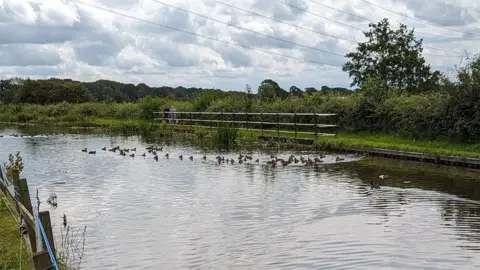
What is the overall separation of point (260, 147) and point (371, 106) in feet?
19.0

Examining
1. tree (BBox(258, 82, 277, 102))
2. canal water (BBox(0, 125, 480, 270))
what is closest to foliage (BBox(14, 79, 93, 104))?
tree (BBox(258, 82, 277, 102))

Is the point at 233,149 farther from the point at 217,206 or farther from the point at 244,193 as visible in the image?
the point at 217,206

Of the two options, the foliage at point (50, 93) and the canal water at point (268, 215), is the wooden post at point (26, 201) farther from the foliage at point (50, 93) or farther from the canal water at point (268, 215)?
the foliage at point (50, 93)

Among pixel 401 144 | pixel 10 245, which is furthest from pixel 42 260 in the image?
pixel 401 144

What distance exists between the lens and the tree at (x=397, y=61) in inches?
2068

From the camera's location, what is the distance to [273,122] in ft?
107

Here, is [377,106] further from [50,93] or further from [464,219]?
[50,93]

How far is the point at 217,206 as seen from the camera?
40.5 ft

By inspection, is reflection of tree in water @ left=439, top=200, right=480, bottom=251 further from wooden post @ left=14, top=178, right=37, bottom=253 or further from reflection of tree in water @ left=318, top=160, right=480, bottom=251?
wooden post @ left=14, top=178, right=37, bottom=253

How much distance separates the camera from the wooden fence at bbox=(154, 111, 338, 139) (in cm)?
2850

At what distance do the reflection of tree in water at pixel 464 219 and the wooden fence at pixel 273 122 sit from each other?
48.1 feet

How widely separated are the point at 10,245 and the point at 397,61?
162 feet

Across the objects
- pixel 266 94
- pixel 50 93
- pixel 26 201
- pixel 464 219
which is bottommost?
pixel 464 219

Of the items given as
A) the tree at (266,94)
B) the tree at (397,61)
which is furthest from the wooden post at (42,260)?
the tree at (397,61)
